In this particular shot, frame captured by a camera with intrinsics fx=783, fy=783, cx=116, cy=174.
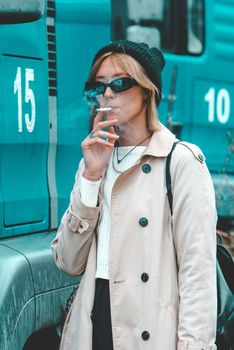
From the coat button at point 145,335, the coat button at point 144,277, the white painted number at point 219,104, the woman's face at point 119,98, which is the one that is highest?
the woman's face at point 119,98

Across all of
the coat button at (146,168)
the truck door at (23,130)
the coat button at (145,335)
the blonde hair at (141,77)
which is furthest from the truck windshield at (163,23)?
the coat button at (145,335)

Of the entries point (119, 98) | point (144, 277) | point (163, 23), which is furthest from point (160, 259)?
point (163, 23)

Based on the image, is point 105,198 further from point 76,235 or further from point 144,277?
point 144,277

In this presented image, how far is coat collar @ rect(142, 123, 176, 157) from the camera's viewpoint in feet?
7.59

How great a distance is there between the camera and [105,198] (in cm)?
239

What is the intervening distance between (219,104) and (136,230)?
7.12 ft

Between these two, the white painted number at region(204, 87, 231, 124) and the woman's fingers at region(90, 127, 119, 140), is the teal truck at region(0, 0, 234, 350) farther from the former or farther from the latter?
the white painted number at region(204, 87, 231, 124)

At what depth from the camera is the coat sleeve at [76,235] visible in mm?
2344

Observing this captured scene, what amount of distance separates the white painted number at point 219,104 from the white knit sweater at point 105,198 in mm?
1883

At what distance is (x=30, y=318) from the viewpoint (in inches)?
108

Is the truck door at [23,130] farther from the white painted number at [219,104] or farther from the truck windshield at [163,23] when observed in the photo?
the white painted number at [219,104]

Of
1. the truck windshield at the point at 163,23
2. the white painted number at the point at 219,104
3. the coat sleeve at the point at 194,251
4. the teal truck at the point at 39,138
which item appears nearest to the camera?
the coat sleeve at the point at 194,251

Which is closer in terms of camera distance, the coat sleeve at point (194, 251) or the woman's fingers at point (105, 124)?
the coat sleeve at point (194, 251)

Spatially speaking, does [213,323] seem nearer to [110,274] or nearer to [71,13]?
[110,274]
